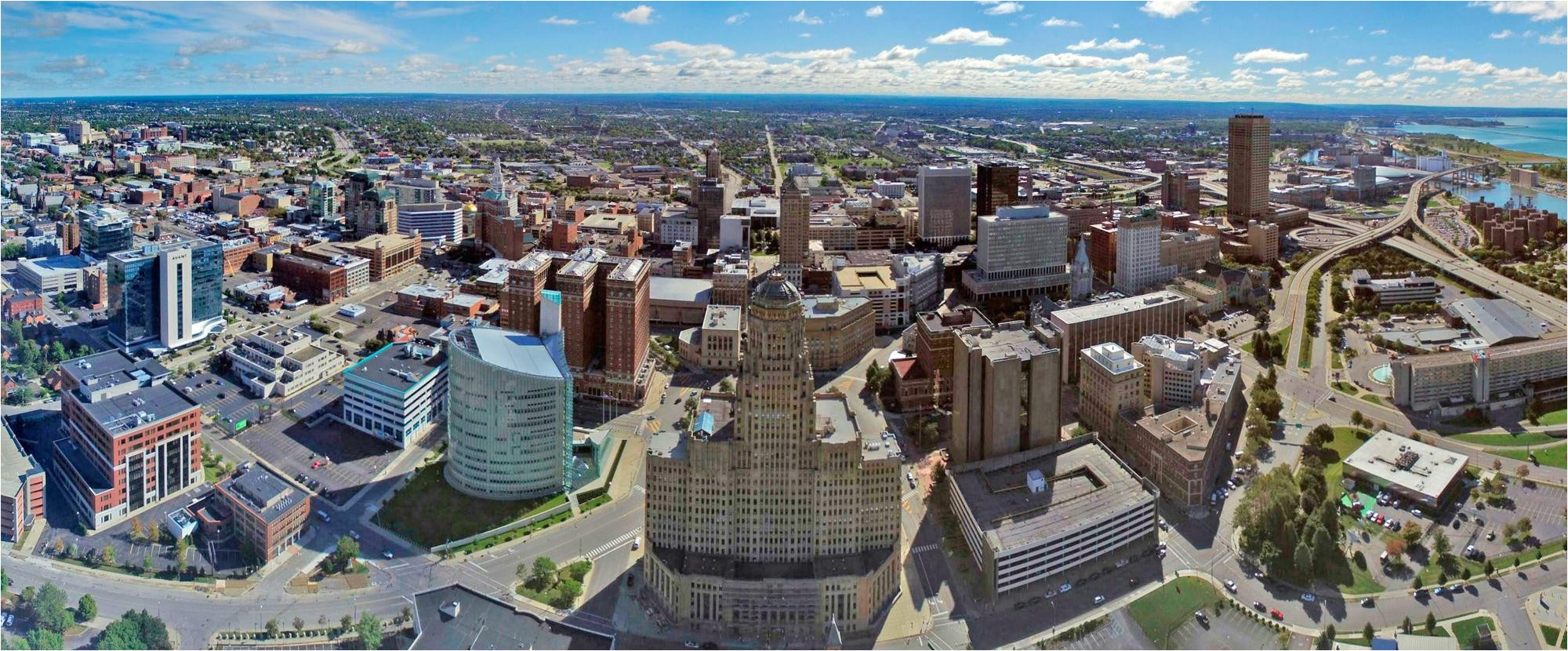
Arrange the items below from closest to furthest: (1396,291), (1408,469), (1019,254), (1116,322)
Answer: (1408,469) → (1116,322) → (1396,291) → (1019,254)

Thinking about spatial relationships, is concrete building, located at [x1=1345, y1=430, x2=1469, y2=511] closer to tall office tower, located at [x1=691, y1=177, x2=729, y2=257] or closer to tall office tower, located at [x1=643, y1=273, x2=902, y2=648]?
tall office tower, located at [x1=643, y1=273, x2=902, y2=648]

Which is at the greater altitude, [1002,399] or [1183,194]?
[1183,194]

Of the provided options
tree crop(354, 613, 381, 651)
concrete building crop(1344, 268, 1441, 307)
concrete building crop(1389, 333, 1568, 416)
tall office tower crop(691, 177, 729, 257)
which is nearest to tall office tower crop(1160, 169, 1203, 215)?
concrete building crop(1344, 268, 1441, 307)

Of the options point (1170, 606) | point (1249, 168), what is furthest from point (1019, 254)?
point (1170, 606)

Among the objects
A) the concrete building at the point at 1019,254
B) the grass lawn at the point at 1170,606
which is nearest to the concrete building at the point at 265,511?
the grass lawn at the point at 1170,606

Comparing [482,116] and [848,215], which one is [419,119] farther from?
[848,215]

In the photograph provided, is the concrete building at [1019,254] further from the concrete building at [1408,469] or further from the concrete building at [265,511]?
the concrete building at [265,511]

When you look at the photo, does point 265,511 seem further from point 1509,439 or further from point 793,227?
point 1509,439
